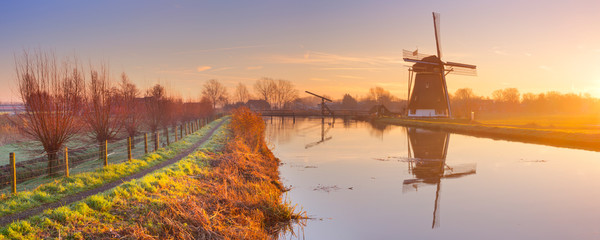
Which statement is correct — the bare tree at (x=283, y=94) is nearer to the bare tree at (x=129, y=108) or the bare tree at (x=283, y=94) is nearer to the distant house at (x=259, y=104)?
the distant house at (x=259, y=104)

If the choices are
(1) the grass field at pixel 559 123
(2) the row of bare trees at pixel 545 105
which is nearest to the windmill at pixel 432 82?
(1) the grass field at pixel 559 123

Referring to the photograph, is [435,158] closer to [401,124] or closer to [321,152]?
[321,152]

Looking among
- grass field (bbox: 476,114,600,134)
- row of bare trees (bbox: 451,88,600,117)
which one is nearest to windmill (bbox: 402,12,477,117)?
grass field (bbox: 476,114,600,134)

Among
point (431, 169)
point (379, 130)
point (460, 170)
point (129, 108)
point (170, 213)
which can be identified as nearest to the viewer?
point (170, 213)

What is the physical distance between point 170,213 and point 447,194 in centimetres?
1034

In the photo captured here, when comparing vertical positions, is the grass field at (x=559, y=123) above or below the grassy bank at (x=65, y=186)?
above

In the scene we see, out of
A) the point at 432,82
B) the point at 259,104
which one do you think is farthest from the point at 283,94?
the point at 432,82

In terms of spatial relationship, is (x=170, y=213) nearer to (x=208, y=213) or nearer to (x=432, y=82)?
(x=208, y=213)

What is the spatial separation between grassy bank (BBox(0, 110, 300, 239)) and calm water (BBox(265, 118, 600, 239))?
147cm

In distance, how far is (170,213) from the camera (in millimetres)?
7938

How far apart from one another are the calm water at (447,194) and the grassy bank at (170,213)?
1468 mm

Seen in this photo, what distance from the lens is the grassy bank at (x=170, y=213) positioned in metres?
6.71

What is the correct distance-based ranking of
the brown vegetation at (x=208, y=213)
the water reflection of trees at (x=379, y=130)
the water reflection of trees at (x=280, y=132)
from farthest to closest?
1. the water reflection of trees at (x=379, y=130)
2. the water reflection of trees at (x=280, y=132)
3. the brown vegetation at (x=208, y=213)

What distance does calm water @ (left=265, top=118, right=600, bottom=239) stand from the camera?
9602 millimetres
